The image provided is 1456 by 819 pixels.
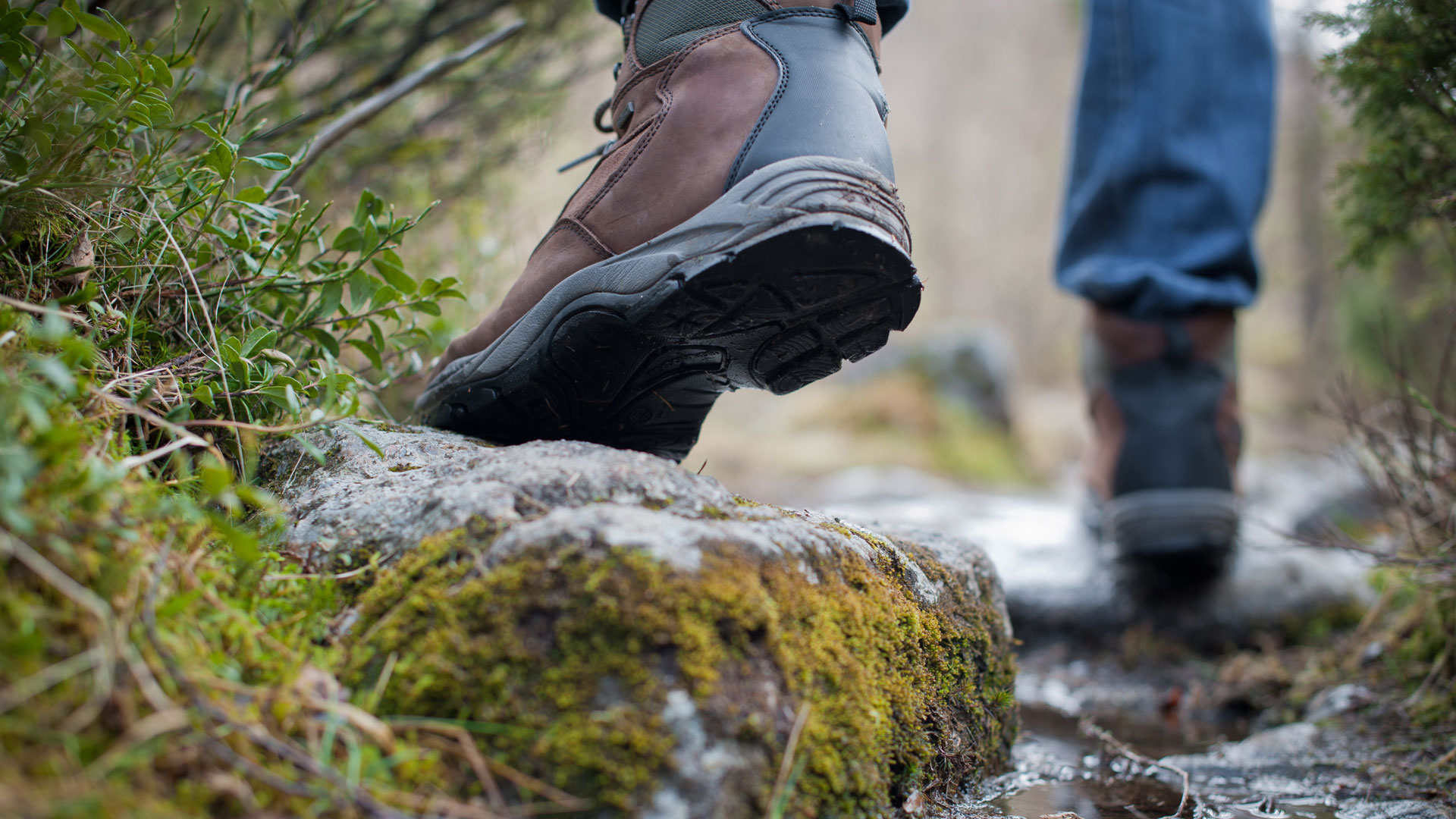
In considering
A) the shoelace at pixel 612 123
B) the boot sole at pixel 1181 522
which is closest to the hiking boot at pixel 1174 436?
the boot sole at pixel 1181 522

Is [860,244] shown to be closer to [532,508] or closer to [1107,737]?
[532,508]

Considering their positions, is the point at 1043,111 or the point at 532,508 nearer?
the point at 532,508

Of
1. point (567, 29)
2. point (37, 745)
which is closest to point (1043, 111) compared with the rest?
point (567, 29)

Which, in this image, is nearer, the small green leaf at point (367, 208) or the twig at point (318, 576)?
the twig at point (318, 576)

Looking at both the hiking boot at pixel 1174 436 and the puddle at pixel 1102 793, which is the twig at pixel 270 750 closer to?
the puddle at pixel 1102 793

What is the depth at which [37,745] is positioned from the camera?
61 cm

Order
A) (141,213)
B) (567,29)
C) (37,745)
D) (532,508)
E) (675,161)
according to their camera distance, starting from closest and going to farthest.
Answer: (37,745)
(532,508)
(141,213)
(675,161)
(567,29)

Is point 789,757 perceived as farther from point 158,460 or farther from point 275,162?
point 275,162

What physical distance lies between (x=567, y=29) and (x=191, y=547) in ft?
9.48

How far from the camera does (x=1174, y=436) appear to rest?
252 centimetres

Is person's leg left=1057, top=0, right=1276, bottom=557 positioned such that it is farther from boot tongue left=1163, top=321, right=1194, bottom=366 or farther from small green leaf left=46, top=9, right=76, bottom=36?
small green leaf left=46, top=9, right=76, bottom=36

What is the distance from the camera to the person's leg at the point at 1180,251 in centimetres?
249

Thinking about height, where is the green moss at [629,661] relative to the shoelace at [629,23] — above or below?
below

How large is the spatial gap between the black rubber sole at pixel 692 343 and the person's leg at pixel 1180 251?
1542 millimetres
